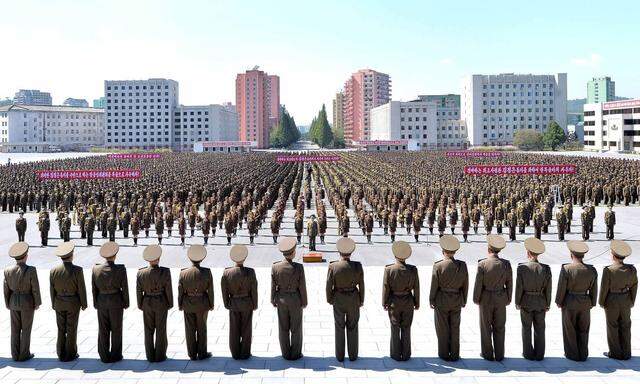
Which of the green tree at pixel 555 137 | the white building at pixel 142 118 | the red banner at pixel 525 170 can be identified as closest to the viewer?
the red banner at pixel 525 170

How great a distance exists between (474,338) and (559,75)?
492 ft

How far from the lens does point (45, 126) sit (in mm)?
143875

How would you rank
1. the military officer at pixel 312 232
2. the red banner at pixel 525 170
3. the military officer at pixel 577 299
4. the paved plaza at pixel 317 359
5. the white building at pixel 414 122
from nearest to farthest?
the paved plaza at pixel 317 359
the military officer at pixel 577 299
the military officer at pixel 312 232
the red banner at pixel 525 170
the white building at pixel 414 122

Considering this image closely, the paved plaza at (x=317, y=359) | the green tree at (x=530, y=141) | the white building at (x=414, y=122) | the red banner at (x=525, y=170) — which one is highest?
the white building at (x=414, y=122)

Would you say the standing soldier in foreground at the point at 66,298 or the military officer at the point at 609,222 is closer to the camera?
the standing soldier in foreground at the point at 66,298

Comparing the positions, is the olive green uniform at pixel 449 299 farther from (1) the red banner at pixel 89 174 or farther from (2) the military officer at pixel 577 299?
(1) the red banner at pixel 89 174

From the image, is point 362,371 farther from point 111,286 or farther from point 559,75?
point 559,75

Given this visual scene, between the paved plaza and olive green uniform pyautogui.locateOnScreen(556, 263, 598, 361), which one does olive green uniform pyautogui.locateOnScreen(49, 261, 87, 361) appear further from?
olive green uniform pyautogui.locateOnScreen(556, 263, 598, 361)

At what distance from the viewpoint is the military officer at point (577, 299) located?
767 cm

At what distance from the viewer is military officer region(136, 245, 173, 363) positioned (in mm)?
7801

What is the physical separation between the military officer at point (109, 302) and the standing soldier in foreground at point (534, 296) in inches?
199

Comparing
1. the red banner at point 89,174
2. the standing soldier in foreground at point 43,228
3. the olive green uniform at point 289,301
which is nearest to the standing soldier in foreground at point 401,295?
the olive green uniform at point 289,301

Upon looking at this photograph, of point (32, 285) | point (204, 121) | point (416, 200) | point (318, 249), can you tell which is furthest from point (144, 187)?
→ point (204, 121)

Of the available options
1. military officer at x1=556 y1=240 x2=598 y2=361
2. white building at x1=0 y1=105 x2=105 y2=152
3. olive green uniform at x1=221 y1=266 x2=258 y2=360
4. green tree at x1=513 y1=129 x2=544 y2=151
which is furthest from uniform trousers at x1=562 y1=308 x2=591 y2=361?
white building at x1=0 y1=105 x2=105 y2=152
